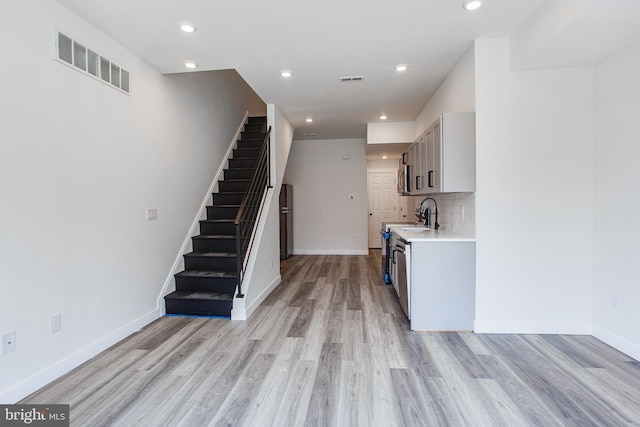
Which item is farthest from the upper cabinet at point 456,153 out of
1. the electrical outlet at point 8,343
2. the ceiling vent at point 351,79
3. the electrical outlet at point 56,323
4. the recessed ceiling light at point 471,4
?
the electrical outlet at point 8,343

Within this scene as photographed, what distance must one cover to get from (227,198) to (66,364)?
279 cm

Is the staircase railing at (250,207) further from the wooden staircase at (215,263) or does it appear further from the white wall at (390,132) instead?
the white wall at (390,132)

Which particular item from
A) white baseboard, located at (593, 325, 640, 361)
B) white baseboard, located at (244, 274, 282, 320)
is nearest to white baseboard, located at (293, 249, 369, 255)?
white baseboard, located at (244, 274, 282, 320)

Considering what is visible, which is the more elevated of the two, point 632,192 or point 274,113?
point 274,113

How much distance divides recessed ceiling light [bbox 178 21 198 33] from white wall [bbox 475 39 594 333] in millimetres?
2528

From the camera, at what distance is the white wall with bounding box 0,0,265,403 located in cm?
198

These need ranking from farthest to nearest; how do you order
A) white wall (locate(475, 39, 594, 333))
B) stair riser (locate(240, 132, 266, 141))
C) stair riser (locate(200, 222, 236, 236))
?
stair riser (locate(240, 132, 266, 141)), stair riser (locate(200, 222, 236, 236)), white wall (locate(475, 39, 594, 333))

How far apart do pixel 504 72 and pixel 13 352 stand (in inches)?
170

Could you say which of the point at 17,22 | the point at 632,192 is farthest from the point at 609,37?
the point at 17,22

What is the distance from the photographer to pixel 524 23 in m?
2.58

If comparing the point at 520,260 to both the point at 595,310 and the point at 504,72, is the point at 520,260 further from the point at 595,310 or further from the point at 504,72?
the point at 504,72

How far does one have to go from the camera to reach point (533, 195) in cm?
287

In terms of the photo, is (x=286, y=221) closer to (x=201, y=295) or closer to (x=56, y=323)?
(x=201, y=295)

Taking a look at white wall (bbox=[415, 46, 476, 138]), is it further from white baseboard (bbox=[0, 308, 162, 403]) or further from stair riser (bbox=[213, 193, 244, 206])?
white baseboard (bbox=[0, 308, 162, 403])
